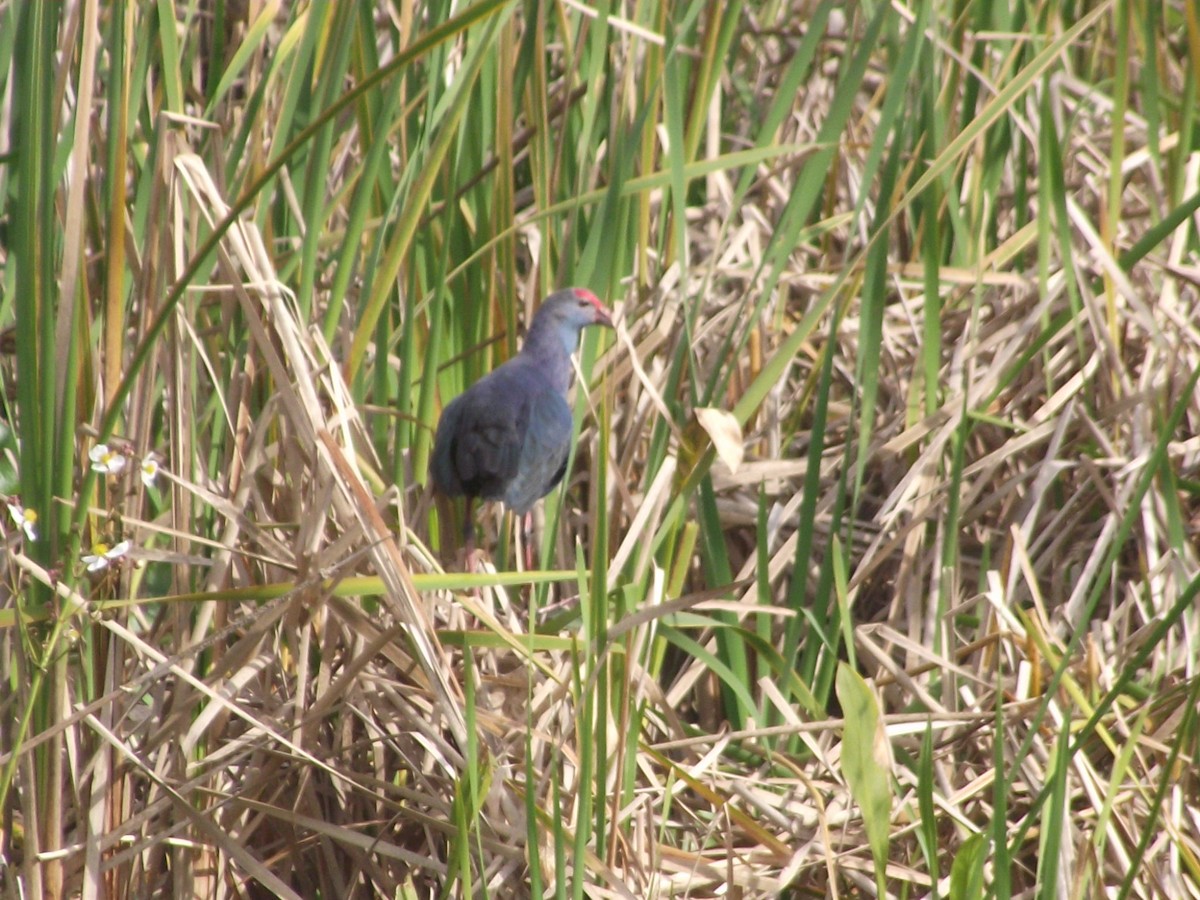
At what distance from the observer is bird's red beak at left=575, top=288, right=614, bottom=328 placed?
1.90m

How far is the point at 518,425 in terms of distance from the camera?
6.43 ft

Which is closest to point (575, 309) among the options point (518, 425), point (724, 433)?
point (518, 425)

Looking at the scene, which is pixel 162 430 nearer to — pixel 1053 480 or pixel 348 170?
pixel 348 170

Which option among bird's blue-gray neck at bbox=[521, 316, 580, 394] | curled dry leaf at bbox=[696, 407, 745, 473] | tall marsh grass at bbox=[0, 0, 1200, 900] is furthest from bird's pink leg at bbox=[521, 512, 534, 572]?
curled dry leaf at bbox=[696, 407, 745, 473]

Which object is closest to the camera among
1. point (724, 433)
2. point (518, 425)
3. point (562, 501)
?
point (724, 433)

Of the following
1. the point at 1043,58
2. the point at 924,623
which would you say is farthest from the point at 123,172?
the point at 924,623

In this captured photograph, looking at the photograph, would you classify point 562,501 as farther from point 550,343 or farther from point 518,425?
point 550,343

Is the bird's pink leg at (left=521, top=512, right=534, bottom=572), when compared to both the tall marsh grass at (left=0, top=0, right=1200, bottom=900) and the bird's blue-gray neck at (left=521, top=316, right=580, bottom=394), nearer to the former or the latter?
the tall marsh grass at (left=0, top=0, right=1200, bottom=900)

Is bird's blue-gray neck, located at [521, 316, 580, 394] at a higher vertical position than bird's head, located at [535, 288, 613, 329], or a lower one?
lower

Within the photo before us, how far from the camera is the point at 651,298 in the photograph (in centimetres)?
212

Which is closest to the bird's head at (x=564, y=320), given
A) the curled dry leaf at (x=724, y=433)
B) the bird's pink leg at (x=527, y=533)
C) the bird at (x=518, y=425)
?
the bird at (x=518, y=425)

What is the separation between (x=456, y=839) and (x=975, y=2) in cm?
165

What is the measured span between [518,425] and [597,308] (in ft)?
0.67

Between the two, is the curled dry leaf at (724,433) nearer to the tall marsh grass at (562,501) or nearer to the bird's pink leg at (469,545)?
the tall marsh grass at (562,501)
